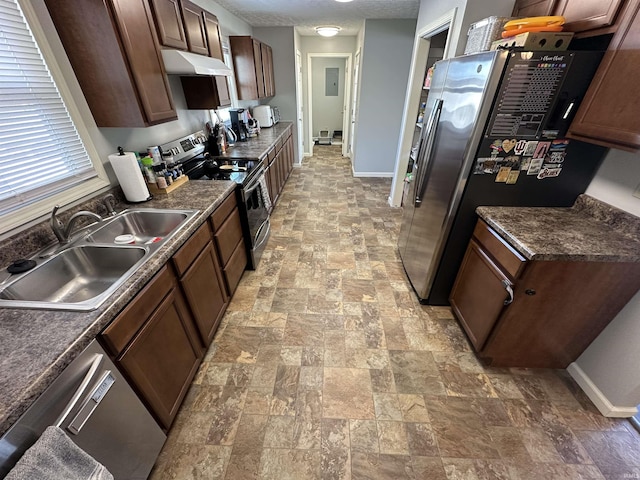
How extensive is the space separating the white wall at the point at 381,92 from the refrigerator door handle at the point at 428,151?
2.72 meters

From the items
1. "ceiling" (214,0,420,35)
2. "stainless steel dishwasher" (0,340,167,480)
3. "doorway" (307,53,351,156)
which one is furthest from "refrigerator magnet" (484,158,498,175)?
"doorway" (307,53,351,156)

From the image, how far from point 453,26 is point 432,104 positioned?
0.63 metres

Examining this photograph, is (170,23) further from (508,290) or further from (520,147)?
(508,290)

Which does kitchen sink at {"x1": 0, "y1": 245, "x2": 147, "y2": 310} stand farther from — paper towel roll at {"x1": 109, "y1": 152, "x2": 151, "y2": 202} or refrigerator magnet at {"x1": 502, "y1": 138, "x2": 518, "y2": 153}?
refrigerator magnet at {"x1": 502, "y1": 138, "x2": 518, "y2": 153}

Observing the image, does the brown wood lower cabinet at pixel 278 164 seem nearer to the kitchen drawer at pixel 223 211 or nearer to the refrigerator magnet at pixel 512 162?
the kitchen drawer at pixel 223 211

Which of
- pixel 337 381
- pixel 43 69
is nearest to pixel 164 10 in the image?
pixel 43 69

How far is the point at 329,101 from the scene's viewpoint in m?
7.21

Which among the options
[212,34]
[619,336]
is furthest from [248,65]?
[619,336]

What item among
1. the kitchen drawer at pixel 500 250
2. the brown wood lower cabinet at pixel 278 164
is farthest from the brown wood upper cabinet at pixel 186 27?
the kitchen drawer at pixel 500 250

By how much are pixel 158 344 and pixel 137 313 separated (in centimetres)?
25

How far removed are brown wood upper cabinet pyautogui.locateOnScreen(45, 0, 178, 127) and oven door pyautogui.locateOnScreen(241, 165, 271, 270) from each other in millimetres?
838

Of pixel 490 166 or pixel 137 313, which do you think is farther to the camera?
pixel 490 166

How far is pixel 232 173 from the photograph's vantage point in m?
2.35

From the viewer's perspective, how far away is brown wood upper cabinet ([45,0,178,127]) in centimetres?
131
